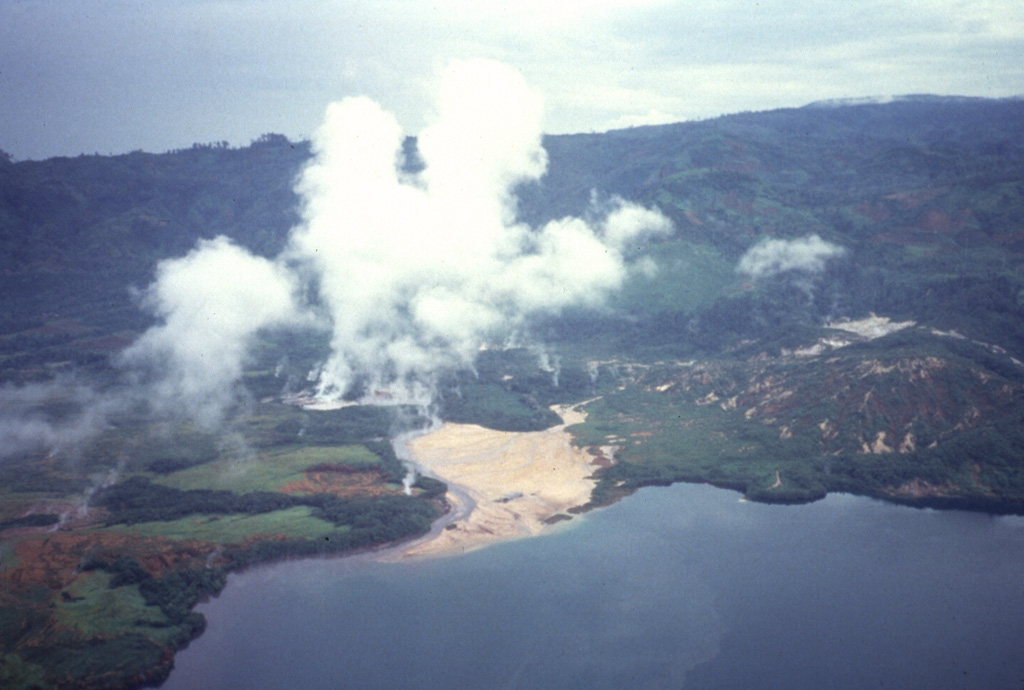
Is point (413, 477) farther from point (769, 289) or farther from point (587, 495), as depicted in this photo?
point (769, 289)

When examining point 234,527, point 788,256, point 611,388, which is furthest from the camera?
point 788,256

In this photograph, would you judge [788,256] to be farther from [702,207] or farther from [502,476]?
[502,476]

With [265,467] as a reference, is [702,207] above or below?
above

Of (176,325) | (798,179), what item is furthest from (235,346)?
(798,179)

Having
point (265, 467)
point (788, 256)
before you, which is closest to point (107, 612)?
point (265, 467)

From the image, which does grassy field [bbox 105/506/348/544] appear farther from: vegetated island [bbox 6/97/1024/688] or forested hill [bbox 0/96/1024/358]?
forested hill [bbox 0/96/1024/358]

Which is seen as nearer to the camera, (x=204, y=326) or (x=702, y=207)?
(x=204, y=326)

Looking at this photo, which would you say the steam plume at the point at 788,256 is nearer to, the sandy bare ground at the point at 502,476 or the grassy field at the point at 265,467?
the sandy bare ground at the point at 502,476

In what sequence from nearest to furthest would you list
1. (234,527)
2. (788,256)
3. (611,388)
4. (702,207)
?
(234,527)
(611,388)
(788,256)
(702,207)
